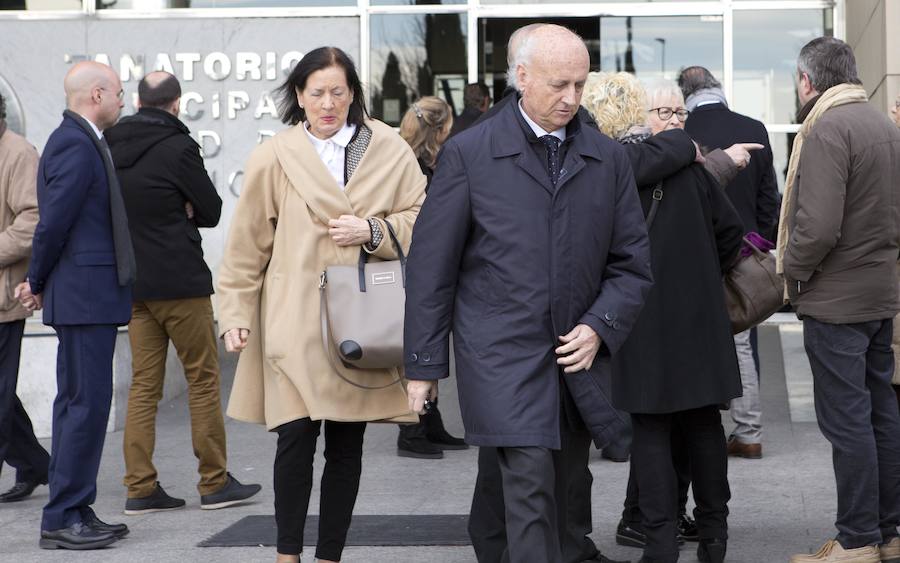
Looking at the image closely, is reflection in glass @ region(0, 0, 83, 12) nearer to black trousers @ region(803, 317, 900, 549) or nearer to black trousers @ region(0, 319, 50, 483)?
black trousers @ region(0, 319, 50, 483)

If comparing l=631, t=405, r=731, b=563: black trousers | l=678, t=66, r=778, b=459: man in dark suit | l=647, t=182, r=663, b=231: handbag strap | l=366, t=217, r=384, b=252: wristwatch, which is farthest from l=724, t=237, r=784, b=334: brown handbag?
l=678, t=66, r=778, b=459: man in dark suit

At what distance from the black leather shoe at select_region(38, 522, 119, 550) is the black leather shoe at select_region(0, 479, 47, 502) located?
112 centimetres

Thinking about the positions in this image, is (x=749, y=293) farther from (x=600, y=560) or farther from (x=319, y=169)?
(x=319, y=169)

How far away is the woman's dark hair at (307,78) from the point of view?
17.2ft

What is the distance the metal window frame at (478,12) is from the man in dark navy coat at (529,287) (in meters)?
8.74

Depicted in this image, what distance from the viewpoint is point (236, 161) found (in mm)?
12844

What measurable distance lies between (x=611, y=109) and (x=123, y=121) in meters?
2.72

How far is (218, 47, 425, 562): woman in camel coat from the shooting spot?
16.9ft

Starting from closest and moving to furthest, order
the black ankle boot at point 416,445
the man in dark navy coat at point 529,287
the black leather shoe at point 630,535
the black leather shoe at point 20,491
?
the man in dark navy coat at point 529,287, the black leather shoe at point 630,535, the black leather shoe at point 20,491, the black ankle boot at point 416,445

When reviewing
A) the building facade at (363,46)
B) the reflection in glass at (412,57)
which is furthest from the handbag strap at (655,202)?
the reflection in glass at (412,57)

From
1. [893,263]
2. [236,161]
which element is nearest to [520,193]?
[893,263]

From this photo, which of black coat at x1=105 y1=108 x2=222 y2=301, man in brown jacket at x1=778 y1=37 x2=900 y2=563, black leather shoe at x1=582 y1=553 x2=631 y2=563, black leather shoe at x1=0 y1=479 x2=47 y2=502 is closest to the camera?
man in brown jacket at x1=778 y1=37 x2=900 y2=563

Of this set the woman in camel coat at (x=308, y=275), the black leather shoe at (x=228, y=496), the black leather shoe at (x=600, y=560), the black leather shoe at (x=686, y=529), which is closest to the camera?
the woman in camel coat at (x=308, y=275)

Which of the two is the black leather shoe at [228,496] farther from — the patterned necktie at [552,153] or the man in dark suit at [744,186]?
the patterned necktie at [552,153]
